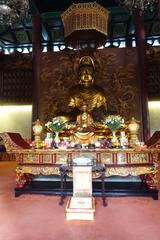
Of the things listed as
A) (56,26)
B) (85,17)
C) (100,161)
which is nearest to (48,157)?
(100,161)

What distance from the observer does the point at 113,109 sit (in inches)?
269

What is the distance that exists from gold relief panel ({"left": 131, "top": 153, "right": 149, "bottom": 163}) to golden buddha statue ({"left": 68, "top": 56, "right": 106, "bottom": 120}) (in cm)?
333

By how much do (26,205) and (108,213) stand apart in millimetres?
1025

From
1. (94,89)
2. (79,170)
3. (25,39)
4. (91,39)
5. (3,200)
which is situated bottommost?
(3,200)

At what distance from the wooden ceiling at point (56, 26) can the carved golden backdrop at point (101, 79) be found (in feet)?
4.72

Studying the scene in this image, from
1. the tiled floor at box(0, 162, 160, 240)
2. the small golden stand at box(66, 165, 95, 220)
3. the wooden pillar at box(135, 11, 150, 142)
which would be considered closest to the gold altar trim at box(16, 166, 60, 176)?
the tiled floor at box(0, 162, 160, 240)

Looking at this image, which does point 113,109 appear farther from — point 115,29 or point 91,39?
point 115,29

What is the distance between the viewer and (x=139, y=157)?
131 inches

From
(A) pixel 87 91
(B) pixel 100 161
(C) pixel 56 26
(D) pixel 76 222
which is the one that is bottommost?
(D) pixel 76 222

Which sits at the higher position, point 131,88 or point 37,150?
point 131,88

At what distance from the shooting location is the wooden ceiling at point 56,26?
7430 mm

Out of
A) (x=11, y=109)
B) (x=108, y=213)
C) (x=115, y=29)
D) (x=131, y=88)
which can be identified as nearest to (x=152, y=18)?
(x=115, y=29)

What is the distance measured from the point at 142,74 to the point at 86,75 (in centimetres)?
157

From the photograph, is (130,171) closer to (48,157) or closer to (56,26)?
(48,157)
